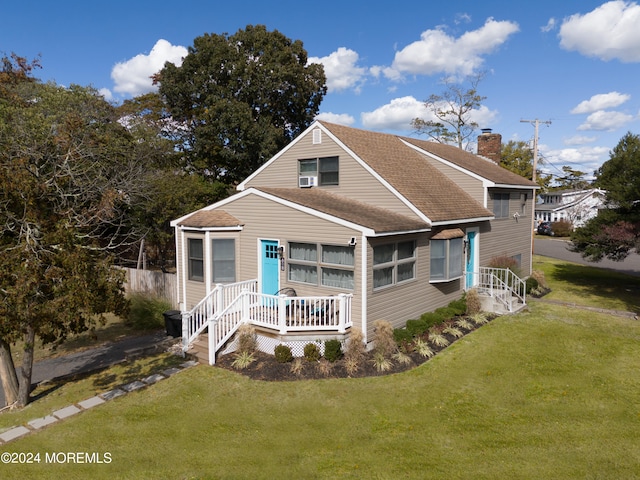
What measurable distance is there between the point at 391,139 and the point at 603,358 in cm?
1166

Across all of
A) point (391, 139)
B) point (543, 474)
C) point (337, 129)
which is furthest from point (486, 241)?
point (543, 474)

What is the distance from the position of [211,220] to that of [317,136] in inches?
202

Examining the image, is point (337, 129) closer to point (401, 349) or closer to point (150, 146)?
point (401, 349)

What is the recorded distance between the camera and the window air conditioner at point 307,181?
16234 millimetres

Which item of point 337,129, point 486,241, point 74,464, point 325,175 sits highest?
point 337,129

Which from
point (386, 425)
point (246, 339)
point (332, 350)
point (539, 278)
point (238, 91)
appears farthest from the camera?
point (238, 91)

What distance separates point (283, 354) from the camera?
11.0 metres

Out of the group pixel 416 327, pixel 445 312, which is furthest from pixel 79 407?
pixel 445 312

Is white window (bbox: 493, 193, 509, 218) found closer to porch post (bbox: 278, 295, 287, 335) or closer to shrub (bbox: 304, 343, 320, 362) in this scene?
shrub (bbox: 304, 343, 320, 362)

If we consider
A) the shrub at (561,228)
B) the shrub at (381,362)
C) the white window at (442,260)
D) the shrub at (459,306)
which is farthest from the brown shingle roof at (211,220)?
the shrub at (561,228)

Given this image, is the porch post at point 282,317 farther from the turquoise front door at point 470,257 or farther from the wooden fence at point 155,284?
the turquoise front door at point 470,257

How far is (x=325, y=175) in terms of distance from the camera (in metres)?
16.0

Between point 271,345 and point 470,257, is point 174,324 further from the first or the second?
point 470,257

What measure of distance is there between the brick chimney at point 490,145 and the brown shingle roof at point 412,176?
7935 millimetres
